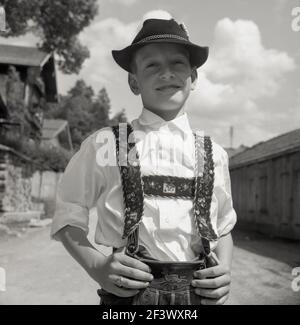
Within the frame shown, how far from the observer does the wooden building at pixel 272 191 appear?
12453 millimetres

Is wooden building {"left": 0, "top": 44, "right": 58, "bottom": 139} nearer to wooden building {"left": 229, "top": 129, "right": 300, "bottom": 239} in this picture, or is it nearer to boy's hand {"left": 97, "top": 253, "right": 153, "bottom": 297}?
wooden building {"left": 229, "top": 129, "right": 300, "bottom": 239}

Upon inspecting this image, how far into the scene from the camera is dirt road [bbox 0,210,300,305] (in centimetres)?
507

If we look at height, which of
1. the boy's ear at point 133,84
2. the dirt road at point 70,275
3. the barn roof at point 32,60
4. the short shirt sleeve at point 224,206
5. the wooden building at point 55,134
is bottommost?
the dirt road at point 70,275

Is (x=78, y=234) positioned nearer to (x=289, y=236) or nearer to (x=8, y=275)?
(x=8, y=275)

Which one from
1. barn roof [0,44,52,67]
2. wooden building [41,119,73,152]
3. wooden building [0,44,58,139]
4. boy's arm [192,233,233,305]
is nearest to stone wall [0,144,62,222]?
wooden building [0,44,58,139]

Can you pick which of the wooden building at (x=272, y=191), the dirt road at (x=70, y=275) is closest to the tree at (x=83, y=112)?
the wooden building at (x=272, y=191)

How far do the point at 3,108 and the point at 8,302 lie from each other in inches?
598

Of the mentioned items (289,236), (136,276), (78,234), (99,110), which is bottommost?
(289,236)

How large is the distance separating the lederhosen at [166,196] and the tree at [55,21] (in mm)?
12669

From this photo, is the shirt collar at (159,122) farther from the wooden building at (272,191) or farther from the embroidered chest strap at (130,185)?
the wooden building at (272,191)

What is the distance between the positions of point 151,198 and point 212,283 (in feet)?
1.32

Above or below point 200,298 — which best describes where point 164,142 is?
above

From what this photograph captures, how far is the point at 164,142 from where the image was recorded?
180cm

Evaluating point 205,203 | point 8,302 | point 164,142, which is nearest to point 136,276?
point 205,203
